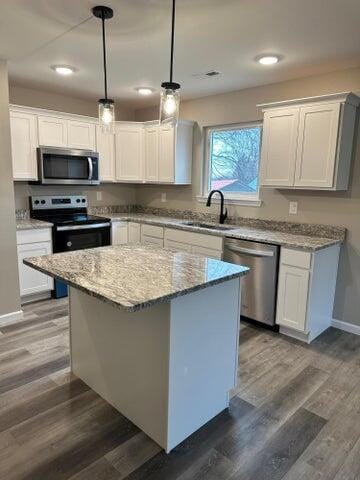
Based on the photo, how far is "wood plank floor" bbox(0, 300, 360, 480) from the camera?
1.69m

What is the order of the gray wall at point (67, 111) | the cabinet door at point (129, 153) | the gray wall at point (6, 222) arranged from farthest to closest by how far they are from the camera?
1. the cabinet door at point (129, 153)
2. the gray wall at point (67, 111)
3. the gray wall at point (6, 222)

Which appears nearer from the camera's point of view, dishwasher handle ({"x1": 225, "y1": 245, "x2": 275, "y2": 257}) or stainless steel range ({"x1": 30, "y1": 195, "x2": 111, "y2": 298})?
dishwasher handle ({"x1": 225, "y1": 245, "x2": 275, "y2": 257})

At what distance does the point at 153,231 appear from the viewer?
4270mm

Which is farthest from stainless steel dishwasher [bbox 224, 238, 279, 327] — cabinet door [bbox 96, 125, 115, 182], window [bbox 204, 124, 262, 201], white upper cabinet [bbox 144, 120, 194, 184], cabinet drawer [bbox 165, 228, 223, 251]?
cabinet door [bbox 96, 125, 115, 182]

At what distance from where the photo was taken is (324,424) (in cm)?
203

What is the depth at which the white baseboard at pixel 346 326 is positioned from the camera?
322 centimetres

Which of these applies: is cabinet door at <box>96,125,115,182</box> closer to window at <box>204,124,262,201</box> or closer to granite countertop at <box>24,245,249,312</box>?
window at <box>204,124,262,201</box>

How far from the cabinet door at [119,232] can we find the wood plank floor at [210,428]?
72.9 inches

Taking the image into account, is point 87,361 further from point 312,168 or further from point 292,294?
point 312,168

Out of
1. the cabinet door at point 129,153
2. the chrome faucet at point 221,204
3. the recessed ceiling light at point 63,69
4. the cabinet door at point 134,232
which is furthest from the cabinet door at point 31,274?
the chrome faucet at point 221,204

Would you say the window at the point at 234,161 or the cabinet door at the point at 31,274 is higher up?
the window at the point at 234,161

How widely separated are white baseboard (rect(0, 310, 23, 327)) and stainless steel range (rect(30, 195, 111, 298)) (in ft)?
2.03

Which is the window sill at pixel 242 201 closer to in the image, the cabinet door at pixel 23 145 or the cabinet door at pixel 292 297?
the cabinet door at pixel 292 297

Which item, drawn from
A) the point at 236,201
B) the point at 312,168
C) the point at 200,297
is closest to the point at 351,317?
the point at 312,168
